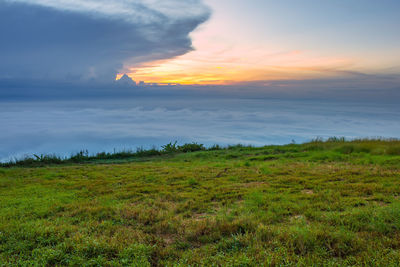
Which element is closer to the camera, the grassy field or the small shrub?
the grassy field

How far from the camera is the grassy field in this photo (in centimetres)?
379

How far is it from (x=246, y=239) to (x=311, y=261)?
3.23ft

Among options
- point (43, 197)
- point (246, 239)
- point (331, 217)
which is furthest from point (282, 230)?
point (43, 197)

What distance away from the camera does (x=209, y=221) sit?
15.9 ft

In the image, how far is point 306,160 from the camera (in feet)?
39.4

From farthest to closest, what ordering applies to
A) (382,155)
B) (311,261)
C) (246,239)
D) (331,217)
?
(382,155), (331,217), (246,239), (311,261)

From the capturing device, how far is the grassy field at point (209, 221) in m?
3.79

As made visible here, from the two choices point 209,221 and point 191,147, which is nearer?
point 209,221

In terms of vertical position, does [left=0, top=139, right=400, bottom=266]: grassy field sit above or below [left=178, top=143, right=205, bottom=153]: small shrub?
above

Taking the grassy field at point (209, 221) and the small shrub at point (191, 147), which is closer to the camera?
the grassy field at point (209, 221)

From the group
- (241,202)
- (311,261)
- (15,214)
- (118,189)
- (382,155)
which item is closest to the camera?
(311,261)

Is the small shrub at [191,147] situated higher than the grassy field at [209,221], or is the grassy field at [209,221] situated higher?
the grassy field at [209,221]

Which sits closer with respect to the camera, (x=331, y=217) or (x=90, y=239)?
(x=90, y=239)

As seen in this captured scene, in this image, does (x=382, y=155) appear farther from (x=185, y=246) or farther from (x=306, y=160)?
(x=185, y=246)
